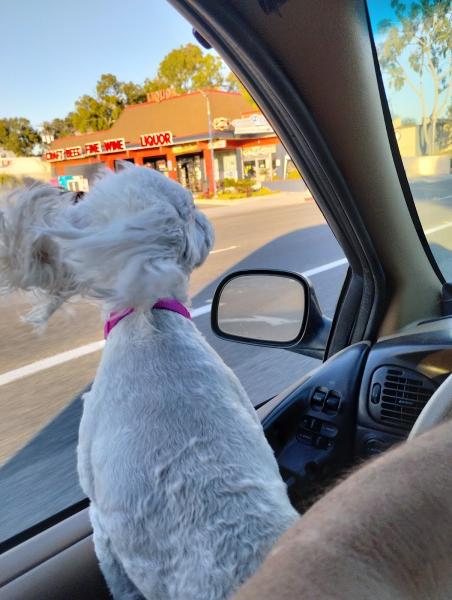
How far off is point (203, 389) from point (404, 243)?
120cm

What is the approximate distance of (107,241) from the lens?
111 cm

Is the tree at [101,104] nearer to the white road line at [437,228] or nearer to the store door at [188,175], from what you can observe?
the store door at [188,175]

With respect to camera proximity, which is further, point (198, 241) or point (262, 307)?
point (262, 307)

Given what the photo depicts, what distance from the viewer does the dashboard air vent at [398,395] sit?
171cm

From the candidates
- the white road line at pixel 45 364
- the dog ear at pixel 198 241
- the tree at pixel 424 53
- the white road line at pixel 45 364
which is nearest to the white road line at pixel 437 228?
the tree at pixel 424 53

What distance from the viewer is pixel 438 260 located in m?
2.09

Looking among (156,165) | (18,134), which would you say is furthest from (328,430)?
(18,134)

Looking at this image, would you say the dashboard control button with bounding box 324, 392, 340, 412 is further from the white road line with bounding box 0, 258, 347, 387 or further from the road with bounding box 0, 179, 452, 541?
the white road line with bounding box 0, 258, 347, 387

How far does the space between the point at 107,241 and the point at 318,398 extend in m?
1.15

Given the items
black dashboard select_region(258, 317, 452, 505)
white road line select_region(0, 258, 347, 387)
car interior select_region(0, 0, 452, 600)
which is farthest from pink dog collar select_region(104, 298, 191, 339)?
white road line select_region(0, 258, 347, 387)

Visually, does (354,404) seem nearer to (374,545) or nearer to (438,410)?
(438,410)

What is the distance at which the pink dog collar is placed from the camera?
47.3 inches

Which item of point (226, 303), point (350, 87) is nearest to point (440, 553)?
point (350, 87)

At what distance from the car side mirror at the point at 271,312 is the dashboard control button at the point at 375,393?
413 millimetres
